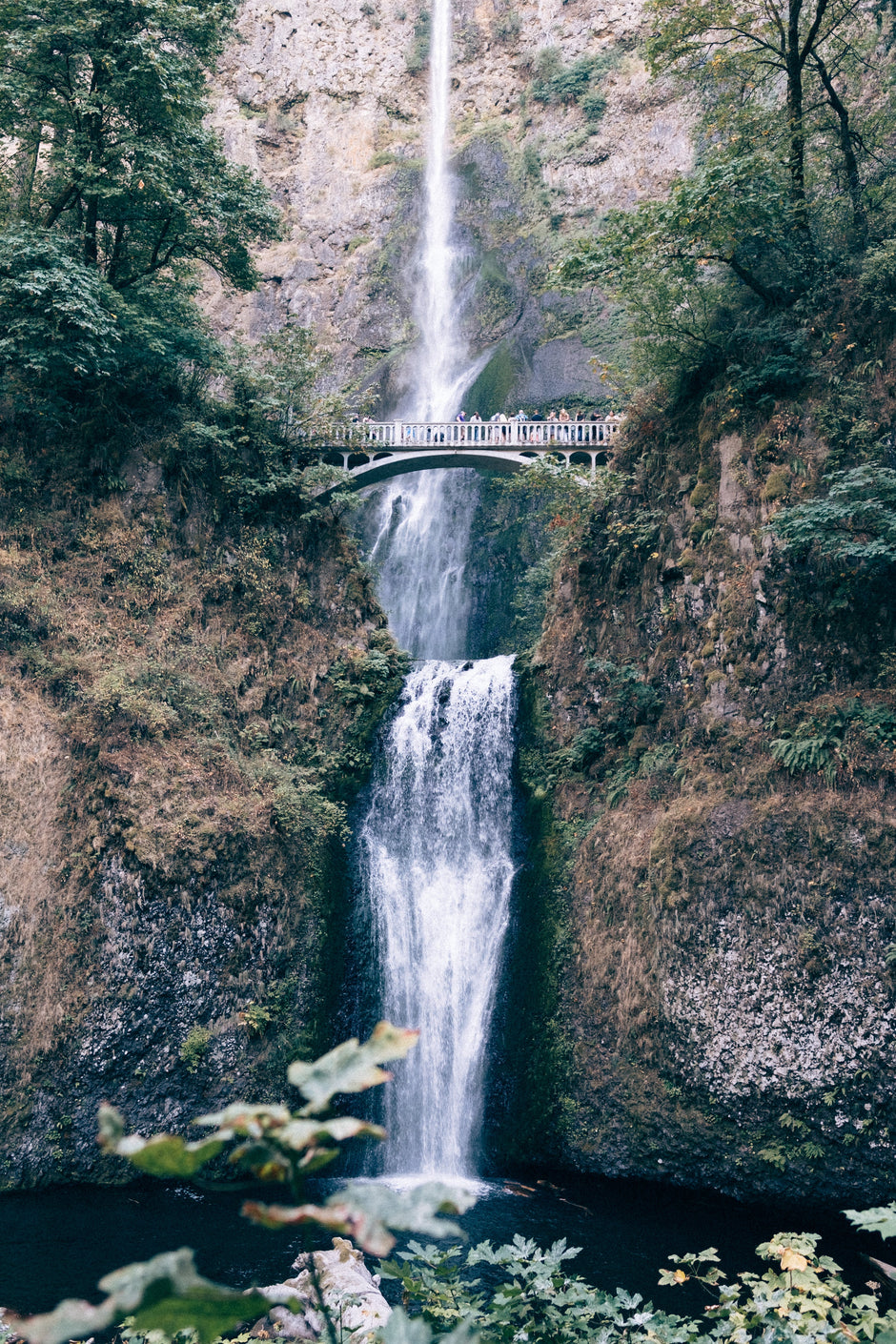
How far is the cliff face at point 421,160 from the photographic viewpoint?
116 feet

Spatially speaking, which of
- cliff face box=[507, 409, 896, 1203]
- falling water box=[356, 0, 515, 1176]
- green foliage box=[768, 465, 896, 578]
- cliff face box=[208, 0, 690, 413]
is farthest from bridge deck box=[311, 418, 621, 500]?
green foliage box=[768, 465, 896, 578]

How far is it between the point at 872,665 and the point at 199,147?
54.9ft

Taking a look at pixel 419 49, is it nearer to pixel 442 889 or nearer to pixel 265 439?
pixel 265 439

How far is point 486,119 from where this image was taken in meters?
40.9

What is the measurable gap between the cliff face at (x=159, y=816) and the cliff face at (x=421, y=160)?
17374mm

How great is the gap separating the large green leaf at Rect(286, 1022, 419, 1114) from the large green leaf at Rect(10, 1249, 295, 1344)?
0.35 meters

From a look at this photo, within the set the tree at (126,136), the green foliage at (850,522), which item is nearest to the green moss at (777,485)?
the green foliage at (850,522)

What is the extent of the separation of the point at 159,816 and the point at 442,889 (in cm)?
536

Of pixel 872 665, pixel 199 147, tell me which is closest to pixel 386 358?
pixel 199 147

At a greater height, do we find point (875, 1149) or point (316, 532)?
point (316, 532)

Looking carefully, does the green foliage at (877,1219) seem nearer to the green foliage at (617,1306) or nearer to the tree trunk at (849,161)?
the green foliage at (617,1306)

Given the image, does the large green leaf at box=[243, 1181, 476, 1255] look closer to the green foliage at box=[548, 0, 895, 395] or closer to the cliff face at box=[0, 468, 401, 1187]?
the cliff face at box=[0, 468, 401, 1187]

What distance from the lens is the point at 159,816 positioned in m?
14.6

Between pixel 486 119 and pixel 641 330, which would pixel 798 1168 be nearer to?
pixel 641 330
